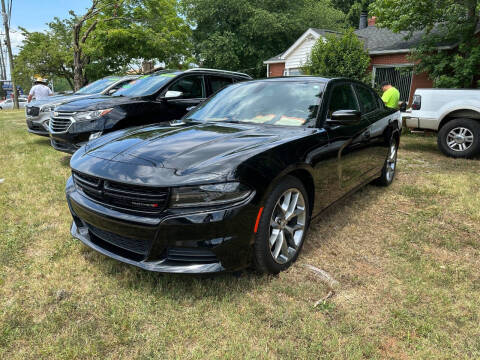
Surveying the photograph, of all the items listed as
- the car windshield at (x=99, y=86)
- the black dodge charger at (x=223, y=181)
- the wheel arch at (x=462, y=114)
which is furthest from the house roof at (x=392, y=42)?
the black dodge charger at (x=223, y=181)

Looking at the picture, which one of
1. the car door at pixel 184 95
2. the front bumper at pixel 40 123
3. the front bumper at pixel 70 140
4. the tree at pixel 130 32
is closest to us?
the front bumper at pixel 70 140

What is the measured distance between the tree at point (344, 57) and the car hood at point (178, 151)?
11628 millimetres

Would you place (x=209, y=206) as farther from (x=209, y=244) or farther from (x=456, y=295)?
(x=456, y=295)

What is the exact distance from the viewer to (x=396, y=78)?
47.4 feet

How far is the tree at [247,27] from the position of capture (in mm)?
28484

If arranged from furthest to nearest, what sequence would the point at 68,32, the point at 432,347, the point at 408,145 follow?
1. the point at 68,32
2. the point at 408,145
3. the point at 432,347

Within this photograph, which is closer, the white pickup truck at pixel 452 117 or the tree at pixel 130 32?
the white pickup truck at pixel 452 117

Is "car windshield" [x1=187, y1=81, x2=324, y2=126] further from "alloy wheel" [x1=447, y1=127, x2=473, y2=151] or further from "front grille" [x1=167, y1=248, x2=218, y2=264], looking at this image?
"alloy wheel" [x1=447, y1=127, x2=473, y2=151]

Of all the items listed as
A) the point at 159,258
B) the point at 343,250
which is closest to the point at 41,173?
the point at 159,258

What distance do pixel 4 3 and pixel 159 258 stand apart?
3179 centimetres

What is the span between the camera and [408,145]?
28.8 ft

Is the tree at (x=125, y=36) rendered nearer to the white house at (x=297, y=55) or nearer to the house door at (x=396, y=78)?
the white house at (x=297, y=55)

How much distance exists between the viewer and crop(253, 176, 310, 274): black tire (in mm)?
2385

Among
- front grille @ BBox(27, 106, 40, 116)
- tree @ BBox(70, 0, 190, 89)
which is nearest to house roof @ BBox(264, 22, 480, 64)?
tree @ BBox(70, 0, 190, 89)
